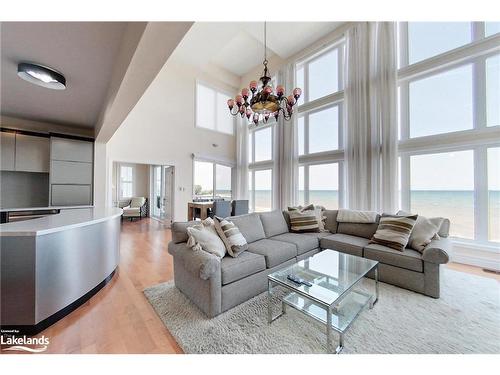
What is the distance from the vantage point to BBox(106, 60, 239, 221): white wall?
5.23 meters

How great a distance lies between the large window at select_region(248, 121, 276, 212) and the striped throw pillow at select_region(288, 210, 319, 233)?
2.78 m

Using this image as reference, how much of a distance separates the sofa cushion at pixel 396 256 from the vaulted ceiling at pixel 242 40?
16.9 feet

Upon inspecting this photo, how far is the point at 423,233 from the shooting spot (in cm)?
243

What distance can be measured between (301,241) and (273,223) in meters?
0.56

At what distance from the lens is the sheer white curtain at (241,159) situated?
7.23 m

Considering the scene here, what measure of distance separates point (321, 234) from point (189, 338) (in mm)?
2405

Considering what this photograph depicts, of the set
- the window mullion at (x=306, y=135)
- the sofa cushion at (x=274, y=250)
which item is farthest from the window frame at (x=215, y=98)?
the sofa cushion at (x=274, y=250)

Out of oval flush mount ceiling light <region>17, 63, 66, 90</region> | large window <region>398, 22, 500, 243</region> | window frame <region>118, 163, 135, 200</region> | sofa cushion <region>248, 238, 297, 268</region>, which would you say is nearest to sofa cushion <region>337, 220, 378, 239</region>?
sofa cushion <region>248, 238, 297, 268</region>

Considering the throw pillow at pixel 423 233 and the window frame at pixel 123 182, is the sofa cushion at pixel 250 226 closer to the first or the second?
the throw pillow at pixel 423 233

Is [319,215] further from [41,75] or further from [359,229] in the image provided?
[41,75]

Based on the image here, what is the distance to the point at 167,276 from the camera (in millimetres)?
2666

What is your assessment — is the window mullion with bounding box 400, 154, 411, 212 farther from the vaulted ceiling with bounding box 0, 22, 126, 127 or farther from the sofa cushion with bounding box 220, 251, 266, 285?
the vaulted ceiling with bounding box 0, 22, 126, 127

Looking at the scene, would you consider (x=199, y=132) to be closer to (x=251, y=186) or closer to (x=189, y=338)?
(x=251, y=186)
